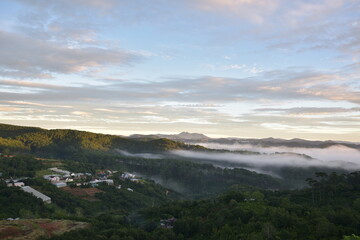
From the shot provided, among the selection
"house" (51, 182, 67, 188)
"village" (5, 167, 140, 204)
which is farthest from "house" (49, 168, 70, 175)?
"house" (51, 182, 67, 188)

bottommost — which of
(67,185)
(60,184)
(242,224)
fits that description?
(67,185)

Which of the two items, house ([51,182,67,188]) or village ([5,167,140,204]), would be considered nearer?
village ([5,167,140,204])

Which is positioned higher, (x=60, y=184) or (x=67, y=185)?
(x=60, y=184)

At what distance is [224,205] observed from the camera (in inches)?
2296

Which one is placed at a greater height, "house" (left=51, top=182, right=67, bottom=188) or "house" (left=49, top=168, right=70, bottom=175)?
"house" (left=49, top=168, right=70, bottom=175)

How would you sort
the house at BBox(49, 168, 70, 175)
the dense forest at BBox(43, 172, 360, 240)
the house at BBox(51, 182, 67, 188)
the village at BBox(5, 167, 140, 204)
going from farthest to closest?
the house at BBox(49, 168, 70, 175) → the house at BBox(51, 182, 67, 188) → the village at BBox(5, 167, 140, 204) → the dense forest at BBox(43, 172, 360, 240)

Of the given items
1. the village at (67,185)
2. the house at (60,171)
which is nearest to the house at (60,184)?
the village at (67,185)

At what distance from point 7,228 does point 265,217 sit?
124 feet

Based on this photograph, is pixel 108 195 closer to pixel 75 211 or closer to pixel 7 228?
pixel 75 211

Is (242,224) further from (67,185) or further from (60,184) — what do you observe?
(67,185)

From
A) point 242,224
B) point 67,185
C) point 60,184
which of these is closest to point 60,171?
point 67,185

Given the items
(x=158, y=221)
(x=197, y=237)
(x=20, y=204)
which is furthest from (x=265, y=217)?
(x=20, y=204)

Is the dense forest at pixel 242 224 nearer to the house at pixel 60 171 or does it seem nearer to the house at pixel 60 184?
the house at pixel 60 184

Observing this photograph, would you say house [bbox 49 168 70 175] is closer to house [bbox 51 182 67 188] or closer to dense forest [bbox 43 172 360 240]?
house [bbox 51 182 67 188]
